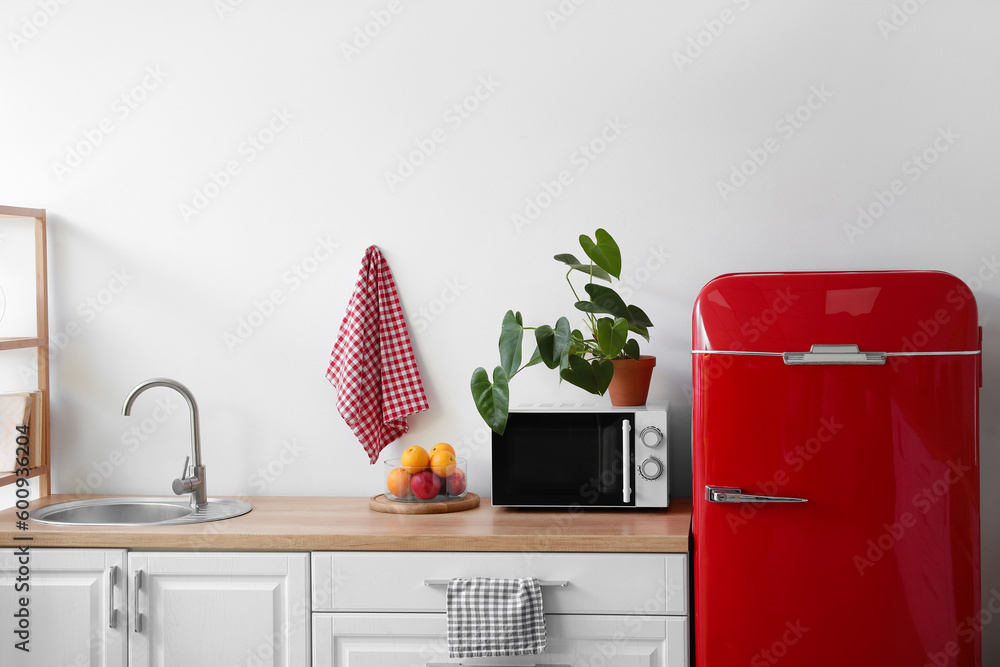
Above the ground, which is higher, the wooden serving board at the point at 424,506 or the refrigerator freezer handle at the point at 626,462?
the refrigerator freezer handle at the point at 626,462

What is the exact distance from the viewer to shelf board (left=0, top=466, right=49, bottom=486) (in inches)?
93.4

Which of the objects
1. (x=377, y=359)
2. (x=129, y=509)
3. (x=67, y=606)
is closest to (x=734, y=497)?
(x=377, y=359)

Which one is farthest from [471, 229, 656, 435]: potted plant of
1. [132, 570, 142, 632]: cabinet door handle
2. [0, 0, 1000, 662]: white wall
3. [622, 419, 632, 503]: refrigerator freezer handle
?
[132, 570, 142, 632]: cabinet door handle

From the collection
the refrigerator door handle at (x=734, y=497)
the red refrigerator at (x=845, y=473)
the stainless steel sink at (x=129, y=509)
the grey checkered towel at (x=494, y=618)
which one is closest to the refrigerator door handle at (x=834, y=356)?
the red refrigerator at (x=845, y=473)

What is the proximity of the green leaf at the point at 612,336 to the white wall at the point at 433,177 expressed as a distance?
33 centimetres

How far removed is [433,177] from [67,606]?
4.91 feet

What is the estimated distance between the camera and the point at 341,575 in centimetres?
199

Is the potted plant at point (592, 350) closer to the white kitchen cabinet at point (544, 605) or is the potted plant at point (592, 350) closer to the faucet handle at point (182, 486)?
the white kitchen cabinet at point (544, 605)

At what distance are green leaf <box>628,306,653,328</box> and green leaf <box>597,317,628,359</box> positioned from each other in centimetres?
11

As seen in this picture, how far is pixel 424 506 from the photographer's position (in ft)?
7.25

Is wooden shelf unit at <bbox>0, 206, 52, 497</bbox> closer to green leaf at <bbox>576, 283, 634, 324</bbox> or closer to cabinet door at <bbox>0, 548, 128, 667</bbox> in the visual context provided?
cabinet door at <bbox>0, 548, 128, 667</bbox>

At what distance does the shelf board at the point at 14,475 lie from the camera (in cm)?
237

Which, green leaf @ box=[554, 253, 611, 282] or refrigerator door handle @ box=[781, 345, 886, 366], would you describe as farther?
green leaf @ box=[554, 253, 611, 282]

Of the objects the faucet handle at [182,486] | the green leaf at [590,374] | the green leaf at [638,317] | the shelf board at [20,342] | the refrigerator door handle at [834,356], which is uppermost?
the green leaf at [638,317]
